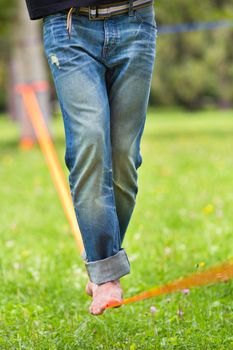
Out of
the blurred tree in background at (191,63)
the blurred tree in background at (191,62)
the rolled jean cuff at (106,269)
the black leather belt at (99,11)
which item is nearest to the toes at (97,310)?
the rolled jean cuff at (106,269)

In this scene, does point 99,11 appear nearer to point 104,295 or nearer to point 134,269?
point 104,295

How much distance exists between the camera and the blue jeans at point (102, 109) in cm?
291

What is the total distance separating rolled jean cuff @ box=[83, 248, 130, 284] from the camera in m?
3.00

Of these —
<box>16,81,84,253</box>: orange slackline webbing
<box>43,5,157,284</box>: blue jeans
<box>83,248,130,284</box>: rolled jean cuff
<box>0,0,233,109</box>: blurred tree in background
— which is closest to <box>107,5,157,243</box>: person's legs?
<box>43,5,157,284</box>: blue jeans

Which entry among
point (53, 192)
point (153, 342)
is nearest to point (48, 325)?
point (153, 342)

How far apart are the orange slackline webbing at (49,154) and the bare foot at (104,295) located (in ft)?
2.68

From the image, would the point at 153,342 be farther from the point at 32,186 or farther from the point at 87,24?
the point at 32,186

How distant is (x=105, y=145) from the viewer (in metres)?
2.91

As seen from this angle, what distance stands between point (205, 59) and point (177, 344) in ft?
83.0

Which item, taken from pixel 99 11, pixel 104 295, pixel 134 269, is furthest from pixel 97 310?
pixel 134 269

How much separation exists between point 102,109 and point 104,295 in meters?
0.75

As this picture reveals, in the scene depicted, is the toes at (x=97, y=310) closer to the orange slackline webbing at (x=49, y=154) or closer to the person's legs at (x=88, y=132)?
the person's legs at (x=88, y=132)

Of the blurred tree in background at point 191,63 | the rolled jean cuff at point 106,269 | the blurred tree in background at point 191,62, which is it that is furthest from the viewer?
the blurred tree in background at point 191,63

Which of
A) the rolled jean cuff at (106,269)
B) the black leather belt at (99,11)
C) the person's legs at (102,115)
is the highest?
the black leather belt at (99,11)
